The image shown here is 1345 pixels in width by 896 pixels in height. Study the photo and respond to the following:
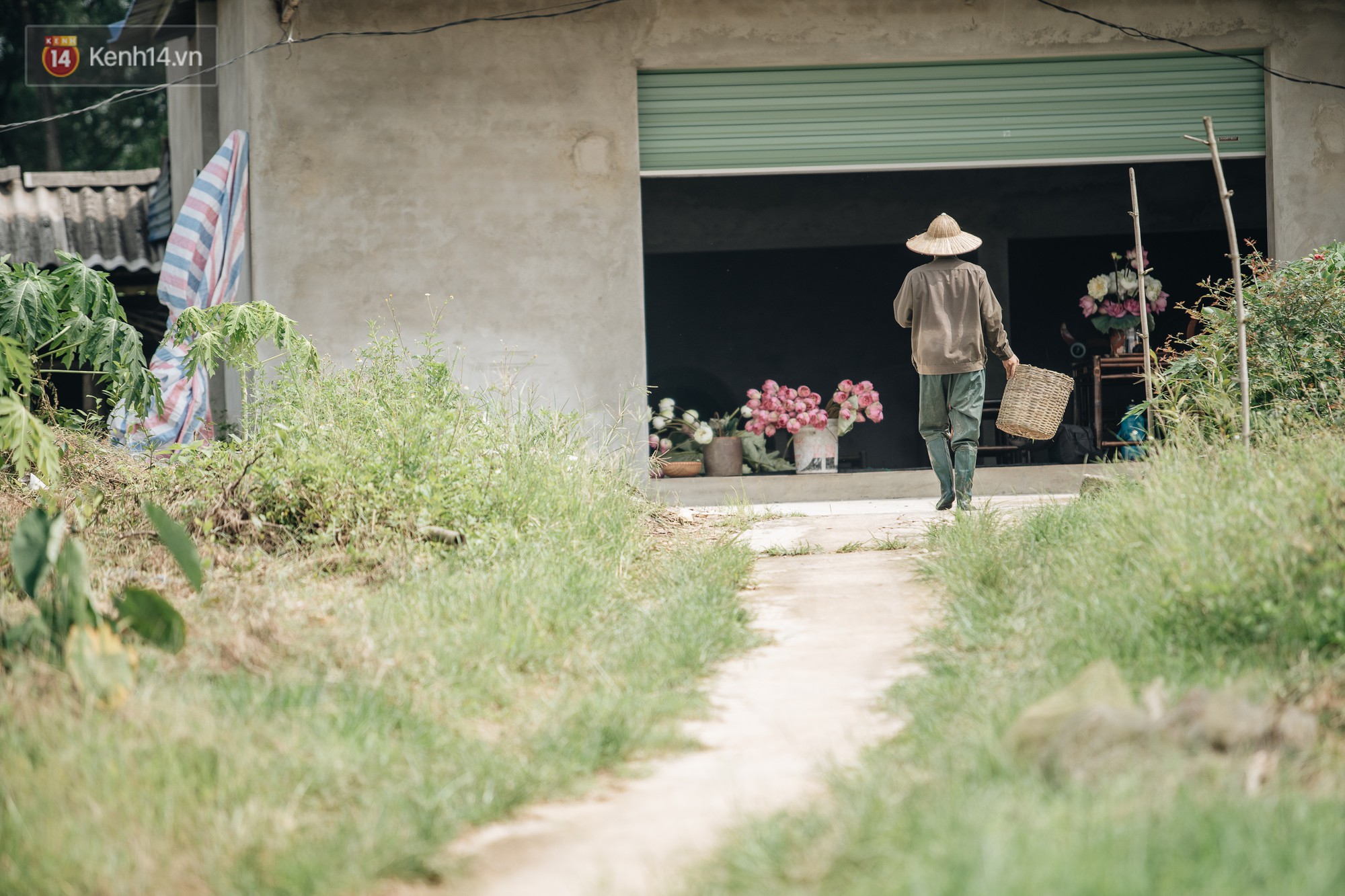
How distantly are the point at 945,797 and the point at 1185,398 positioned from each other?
13.3 ft

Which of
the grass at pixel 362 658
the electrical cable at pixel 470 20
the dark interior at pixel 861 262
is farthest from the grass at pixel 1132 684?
the dark interior at pixel 861 262

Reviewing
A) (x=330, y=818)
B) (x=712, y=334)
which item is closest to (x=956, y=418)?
(x=330, y=818)

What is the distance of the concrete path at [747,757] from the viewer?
2.43 metres

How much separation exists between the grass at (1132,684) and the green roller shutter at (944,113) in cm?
441

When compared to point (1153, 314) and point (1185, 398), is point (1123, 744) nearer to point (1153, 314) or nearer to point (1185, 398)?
point (1185, 398)

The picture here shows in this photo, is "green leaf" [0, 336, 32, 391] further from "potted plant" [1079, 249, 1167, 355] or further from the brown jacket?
"potted plant" [1079, 249, 1167, 355]

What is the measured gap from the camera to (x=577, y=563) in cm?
474

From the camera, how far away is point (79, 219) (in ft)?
38.2

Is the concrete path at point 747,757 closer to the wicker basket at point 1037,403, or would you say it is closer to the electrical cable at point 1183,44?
the wicker basket at point 1037,403

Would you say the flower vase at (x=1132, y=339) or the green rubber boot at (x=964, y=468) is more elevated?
the flower vase at (x=1132, y=339)

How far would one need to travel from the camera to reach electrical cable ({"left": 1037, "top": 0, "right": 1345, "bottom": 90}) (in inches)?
340

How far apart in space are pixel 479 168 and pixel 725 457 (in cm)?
286

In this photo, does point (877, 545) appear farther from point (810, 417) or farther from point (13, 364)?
point (13, 364)

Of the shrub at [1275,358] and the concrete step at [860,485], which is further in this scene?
the concrete step at [860,485]
